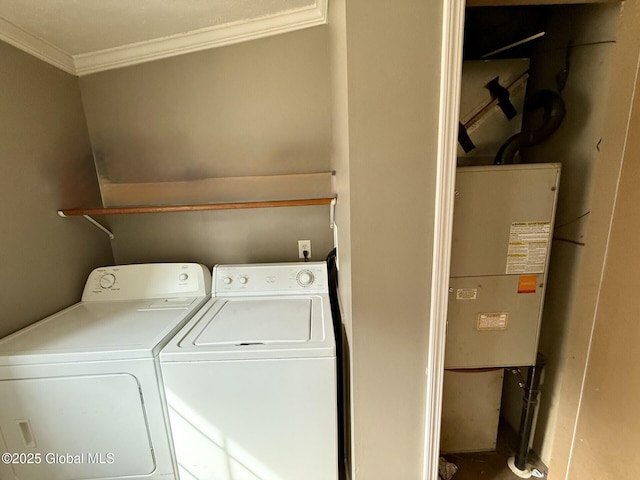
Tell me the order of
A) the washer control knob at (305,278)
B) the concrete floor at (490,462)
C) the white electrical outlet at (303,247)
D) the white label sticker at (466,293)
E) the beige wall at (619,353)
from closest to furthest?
1. the beige wall at (619,353)
2. the white label sticker at (466,293)
3. the concrete floor at (490,462)
4. the washer control knob at (305,278)
5. the white electrical outlet at (303,247)

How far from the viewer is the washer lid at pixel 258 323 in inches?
45.8

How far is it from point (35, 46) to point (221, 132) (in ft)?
2.94

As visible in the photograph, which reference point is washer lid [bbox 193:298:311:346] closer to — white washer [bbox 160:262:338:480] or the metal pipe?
white washer [bbox 160:262:338:480]

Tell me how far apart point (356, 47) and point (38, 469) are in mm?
1947

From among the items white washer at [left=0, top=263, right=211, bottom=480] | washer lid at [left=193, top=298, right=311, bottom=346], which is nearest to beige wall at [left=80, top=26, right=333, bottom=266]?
washer lid at [left=193, top=298, right=311, bottom=346]

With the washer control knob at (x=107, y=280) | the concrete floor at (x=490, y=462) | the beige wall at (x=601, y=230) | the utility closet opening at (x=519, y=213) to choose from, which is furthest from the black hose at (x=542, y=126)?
the washer control knob at (x=107, y=280)

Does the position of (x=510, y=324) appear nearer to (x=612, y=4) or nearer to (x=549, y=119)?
(x=549, y=119)

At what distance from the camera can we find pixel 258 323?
130cm

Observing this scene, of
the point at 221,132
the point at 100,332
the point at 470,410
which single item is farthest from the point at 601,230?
the point at 100,332

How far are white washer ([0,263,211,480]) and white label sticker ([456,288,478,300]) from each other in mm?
1221

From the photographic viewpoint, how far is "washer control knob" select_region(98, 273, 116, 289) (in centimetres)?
165

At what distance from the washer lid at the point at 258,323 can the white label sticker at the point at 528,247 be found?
0.89 m

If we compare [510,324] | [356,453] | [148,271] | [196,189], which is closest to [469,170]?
[510,324]

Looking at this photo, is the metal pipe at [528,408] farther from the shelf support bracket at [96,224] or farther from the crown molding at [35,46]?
the crown molding at [35,46]
